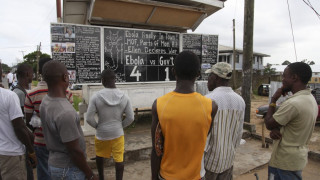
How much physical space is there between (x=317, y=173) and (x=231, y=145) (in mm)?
3350

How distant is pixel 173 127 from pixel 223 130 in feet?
2.81

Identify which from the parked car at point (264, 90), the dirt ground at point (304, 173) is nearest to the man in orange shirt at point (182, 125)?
the dirt ground at point (304, 173)

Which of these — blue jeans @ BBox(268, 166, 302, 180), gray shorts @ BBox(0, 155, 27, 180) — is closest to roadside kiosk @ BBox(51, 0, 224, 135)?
gray shorts @ BBox(0, 155, 27, 180)

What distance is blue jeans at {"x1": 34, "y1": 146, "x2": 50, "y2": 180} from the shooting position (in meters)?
2.72

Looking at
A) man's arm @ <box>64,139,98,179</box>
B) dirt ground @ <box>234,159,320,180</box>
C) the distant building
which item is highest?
the distant building

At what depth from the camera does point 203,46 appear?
7.21 meters

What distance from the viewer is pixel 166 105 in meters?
1.61

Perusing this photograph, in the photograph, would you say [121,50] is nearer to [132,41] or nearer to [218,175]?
[132,41]

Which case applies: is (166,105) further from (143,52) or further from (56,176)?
(143,52)

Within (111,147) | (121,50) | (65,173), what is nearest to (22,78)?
(111,147)

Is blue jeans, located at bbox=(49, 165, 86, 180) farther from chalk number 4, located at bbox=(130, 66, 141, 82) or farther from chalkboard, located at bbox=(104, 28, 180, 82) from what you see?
chalk number 4, located at bbox=(130, 66, 141, 82)

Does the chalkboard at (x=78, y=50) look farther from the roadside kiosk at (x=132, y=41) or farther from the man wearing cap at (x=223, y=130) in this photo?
the man wearing cap at (x=223, y=130)

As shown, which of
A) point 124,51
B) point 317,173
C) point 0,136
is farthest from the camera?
point 124,51

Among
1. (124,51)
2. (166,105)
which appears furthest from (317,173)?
(124,51)
